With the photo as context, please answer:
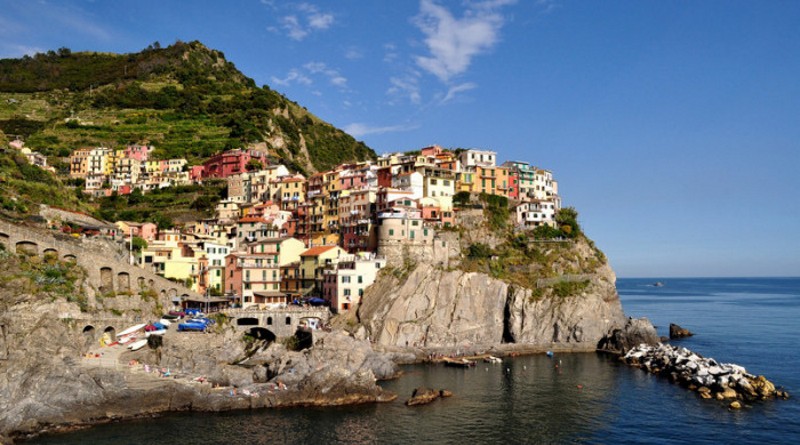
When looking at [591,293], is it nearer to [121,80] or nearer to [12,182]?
[12,182]

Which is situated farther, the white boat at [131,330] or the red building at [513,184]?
the red building at [513,184]

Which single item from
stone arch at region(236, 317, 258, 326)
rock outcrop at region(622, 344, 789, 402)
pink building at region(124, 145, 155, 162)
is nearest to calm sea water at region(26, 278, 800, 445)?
rock outcrop at region(622, 344, 789, 402)

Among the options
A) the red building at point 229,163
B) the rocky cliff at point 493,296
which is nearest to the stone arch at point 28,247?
the rocky cliff at point 493,296

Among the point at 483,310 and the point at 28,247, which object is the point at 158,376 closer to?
the point at 28,247

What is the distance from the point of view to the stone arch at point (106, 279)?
58956 mm

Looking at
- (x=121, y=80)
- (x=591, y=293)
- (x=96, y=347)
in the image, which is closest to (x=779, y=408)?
(x=591, y=293)

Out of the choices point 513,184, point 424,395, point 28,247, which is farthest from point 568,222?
point 28,247

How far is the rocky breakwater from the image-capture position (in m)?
53.3

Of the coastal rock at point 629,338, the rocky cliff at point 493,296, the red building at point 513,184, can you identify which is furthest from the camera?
the red building at point 513,184

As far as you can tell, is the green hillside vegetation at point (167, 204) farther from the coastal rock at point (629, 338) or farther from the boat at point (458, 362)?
the coastal rock at point (629, 338)

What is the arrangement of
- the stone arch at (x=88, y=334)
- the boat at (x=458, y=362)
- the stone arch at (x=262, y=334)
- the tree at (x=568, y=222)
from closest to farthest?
the stone arch at (x=88, y=334) < the stone arch at (x=262, y=334) < the boat at (x=458, y=362) < the tree at (x=568, y=222)

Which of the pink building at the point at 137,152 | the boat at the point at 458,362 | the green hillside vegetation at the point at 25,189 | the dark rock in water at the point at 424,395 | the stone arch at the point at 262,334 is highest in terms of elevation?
the pink building at the point at 137,152

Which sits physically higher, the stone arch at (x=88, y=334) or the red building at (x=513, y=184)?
the red building at (x=513, y=184)

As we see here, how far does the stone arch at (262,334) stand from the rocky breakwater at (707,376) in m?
40.7
